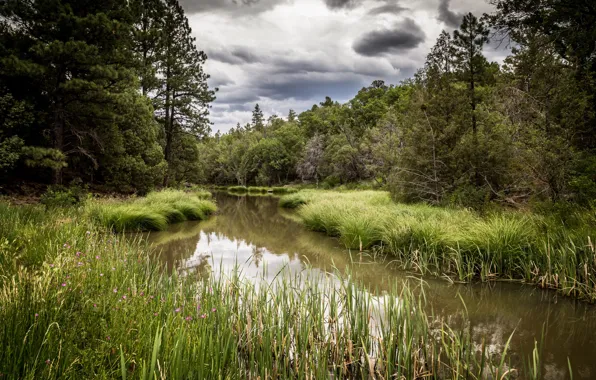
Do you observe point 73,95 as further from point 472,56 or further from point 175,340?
point 472,56

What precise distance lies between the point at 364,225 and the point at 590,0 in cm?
796

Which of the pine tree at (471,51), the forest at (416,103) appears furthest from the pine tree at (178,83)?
the pine tree at (471,51)

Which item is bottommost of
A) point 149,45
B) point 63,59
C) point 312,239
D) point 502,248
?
point 312,239

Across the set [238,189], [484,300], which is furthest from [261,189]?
[484,300]

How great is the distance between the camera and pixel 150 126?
2073 centimetres

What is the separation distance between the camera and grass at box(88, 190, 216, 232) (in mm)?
11375

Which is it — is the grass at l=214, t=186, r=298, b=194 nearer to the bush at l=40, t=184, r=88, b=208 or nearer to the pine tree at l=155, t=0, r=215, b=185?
the pine tree at l=155, t=0, r=215, b=185

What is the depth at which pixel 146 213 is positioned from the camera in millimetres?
12461

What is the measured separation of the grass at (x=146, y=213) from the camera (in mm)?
11375

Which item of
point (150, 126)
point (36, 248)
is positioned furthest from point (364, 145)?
point (36, 248)

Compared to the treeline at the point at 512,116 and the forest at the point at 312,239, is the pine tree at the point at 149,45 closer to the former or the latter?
the forest at the point at 312,239

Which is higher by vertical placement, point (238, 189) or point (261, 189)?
point (261, 189)

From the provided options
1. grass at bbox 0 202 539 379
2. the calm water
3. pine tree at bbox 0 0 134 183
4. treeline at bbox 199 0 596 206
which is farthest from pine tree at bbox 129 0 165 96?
grass at bbox 0 202 539 379

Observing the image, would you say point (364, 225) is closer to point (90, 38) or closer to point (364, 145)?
point (90, 38)
